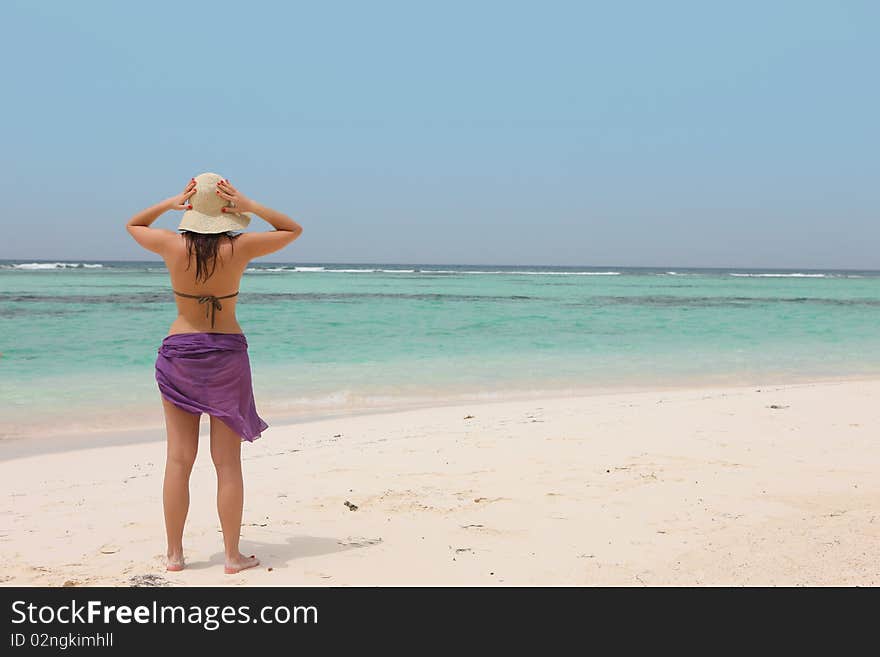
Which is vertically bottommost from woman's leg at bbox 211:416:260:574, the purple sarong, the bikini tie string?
woman's leg at bbox 211:416:260:574

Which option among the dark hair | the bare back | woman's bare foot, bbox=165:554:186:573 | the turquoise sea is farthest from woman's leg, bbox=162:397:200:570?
the turquoise sea

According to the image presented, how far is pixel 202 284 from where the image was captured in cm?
358

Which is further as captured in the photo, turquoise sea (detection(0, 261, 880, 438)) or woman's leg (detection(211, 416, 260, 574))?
turquoise sea (detection(0, 261, 880, 438))

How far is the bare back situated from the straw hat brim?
2.9 inches

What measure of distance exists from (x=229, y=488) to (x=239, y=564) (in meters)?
0.34

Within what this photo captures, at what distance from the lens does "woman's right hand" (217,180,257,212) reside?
11.5 ft

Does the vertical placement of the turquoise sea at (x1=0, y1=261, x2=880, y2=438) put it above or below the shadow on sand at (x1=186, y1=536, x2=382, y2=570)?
above

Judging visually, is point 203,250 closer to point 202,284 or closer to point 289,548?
point 202,284

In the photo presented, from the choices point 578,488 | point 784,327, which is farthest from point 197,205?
point 784,327

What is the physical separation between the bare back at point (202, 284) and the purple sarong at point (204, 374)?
49mm

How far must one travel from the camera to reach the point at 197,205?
354 cm

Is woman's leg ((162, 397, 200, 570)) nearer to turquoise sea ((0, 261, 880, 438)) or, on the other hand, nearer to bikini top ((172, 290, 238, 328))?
bikini top ((172, 290, 238, 328))

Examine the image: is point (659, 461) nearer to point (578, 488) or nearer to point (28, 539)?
point (578, 488)

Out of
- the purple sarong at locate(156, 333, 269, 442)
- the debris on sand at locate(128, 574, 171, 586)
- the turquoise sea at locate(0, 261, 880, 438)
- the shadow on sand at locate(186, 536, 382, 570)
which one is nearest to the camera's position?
the debris on sand at locate(128, 574, 171, 586)
